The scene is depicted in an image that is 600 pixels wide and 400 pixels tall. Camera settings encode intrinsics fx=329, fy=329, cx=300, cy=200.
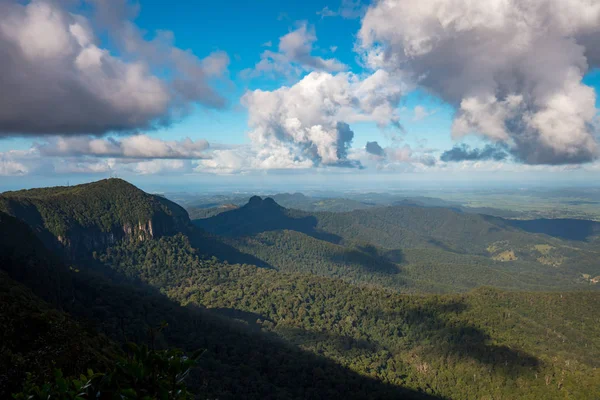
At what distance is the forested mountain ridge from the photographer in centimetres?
12438

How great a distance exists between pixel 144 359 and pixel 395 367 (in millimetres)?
100044

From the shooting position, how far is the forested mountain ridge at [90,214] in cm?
12438

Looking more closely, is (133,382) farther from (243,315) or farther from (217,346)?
(243,315)

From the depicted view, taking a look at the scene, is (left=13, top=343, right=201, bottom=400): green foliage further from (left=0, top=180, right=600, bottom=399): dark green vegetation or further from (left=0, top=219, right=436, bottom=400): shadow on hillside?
(left=0, top=219, right=436, bottom=400): shadow on hillside

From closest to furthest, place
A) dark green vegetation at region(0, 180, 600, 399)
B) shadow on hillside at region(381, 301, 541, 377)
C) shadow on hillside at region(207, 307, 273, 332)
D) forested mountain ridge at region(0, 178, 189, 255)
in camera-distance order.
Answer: dark green vegetation at region(0, 180, 600, 399)
shadow on hillside at region(381, 301, 541, 377)
shadow on hillside at region(207, 307, 273, 332)
forested mountain ridge at region(0, 178, 189, 255)

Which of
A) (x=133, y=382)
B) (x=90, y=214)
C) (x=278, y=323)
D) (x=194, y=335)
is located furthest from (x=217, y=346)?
(x=90, y=214)

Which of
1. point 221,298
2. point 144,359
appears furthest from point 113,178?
point 144,359

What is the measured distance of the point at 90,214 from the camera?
497ft

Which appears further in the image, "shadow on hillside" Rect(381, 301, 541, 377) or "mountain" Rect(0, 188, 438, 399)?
"shadow on hillside" Rect(381, 301, 541, 377)

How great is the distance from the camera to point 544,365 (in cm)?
7656

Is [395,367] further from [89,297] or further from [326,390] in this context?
[89,297]

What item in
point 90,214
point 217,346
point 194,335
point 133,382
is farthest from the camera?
point 90,214

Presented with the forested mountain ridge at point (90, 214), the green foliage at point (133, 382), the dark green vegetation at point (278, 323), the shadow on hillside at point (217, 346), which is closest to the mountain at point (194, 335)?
the shadow on hillside at point (217, 346)

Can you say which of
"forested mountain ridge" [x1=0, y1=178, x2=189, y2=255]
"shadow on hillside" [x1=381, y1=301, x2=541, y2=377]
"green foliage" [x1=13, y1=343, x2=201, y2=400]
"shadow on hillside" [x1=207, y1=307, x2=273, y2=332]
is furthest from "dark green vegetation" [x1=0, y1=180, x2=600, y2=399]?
"forested mountain ridge" [x1=0, y1=178, x2=189, y2=255]
